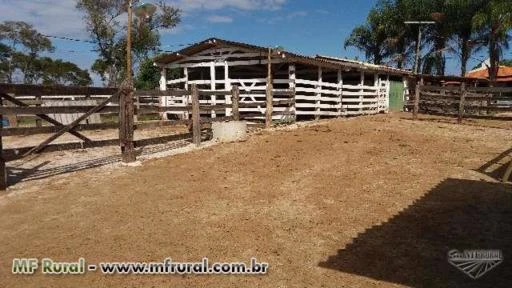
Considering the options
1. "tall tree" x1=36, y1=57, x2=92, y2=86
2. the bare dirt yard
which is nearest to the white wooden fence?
the bare dirt yard

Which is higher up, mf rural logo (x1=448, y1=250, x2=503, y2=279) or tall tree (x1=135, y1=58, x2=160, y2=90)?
tall tree (x1=135, y1=58, x2=160, y2=90)

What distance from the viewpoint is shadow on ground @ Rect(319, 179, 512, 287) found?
4234 millimetres

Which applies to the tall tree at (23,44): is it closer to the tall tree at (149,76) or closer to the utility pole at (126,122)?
the tall tree at (149,76)

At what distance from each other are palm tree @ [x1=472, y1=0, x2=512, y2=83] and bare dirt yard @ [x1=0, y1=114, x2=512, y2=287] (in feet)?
84.2

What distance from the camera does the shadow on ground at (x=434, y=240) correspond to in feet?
13.9

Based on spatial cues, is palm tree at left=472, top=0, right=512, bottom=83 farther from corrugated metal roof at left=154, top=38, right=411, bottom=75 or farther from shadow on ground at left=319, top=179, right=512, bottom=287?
shadow on ground at left=319, top=179, right=512, bottom=287

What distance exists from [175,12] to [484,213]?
3988 centimetres

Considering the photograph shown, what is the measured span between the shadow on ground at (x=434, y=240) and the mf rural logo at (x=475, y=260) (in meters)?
0.07

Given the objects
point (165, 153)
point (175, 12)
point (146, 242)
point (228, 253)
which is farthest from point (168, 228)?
point (175, 12)

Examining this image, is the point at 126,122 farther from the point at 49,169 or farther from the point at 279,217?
the point at 279,217

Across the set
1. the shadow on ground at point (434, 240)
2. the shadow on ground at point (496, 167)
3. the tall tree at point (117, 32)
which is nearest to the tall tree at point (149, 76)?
the tall tree at point (117, 32)

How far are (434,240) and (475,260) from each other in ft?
1.91

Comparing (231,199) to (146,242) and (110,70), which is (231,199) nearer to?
(146,242)

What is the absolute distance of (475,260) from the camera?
14.9 feet
